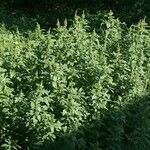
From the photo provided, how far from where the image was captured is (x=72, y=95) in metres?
5.64

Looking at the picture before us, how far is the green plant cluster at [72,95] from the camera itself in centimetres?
563

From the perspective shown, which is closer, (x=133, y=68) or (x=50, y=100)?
(x=50, y=100)

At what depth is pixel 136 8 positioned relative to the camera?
14.0 meters

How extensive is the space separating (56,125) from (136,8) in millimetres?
9004

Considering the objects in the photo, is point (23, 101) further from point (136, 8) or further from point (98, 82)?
point (136, 8)

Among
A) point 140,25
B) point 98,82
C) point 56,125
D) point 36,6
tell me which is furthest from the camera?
point 36,6

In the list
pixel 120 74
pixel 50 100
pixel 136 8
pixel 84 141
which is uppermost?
pixel 136 8

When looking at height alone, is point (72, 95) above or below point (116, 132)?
above

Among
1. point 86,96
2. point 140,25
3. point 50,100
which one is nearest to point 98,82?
point 86,96

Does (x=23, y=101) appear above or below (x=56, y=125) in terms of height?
above

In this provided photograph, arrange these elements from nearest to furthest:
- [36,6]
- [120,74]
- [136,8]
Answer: [120,74], [136,8], [36,6]

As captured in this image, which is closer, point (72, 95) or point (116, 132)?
point (72, 95)

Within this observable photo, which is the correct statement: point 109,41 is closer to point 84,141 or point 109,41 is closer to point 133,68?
point 133,68

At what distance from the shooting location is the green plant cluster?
563 centimetres
